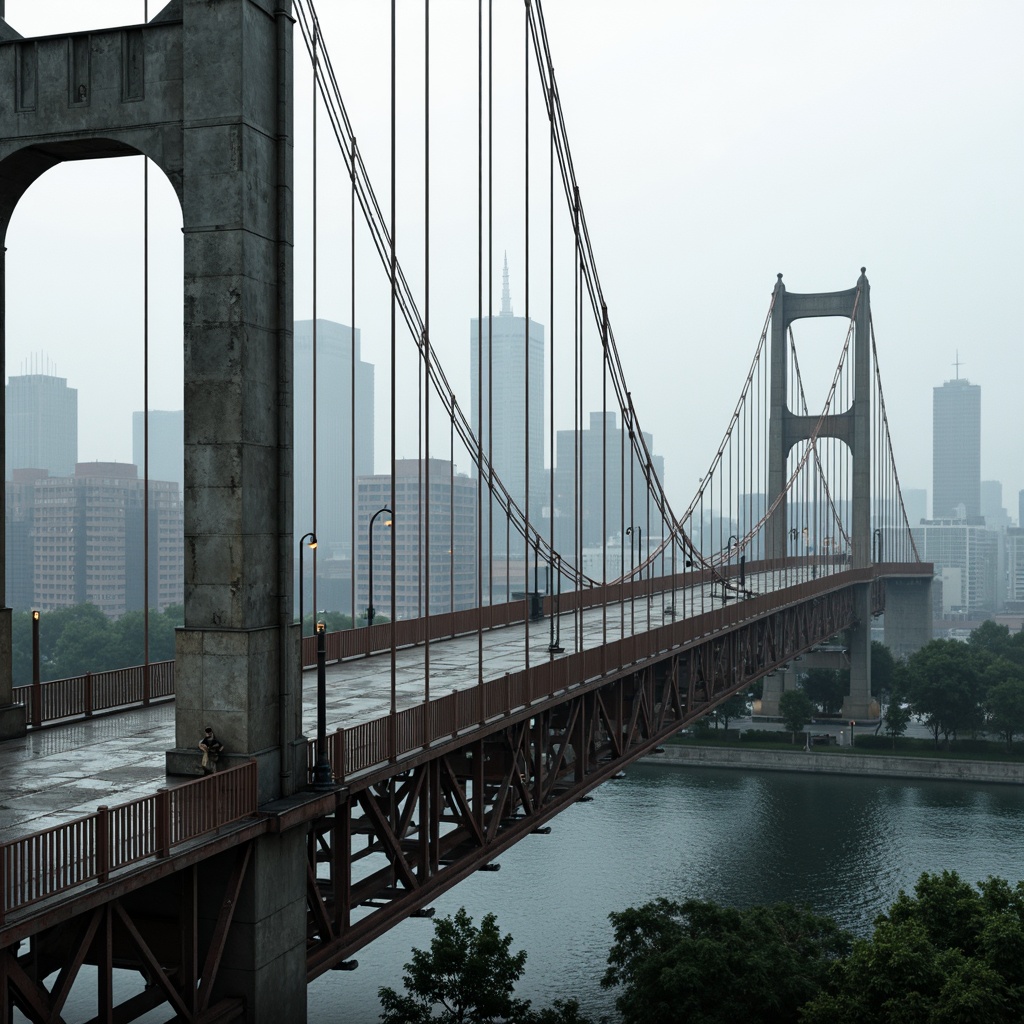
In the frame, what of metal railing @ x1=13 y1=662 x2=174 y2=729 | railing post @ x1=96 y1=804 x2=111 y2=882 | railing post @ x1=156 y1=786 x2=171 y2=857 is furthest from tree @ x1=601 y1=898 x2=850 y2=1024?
railing post @ x1=96 y1=804 x2=111 y2=882

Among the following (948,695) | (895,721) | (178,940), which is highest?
(178,940)

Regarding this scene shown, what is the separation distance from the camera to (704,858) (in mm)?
56906

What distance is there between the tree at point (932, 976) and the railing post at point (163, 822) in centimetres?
1754

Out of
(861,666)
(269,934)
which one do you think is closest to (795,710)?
(861,666)

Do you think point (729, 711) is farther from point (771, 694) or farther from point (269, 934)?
point (269, 934)

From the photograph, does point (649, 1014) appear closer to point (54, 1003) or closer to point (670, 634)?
point (670, 634)

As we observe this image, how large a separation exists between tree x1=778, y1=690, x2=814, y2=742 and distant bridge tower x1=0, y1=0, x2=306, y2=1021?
222ft

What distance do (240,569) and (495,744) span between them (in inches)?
410

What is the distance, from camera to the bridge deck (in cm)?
1559

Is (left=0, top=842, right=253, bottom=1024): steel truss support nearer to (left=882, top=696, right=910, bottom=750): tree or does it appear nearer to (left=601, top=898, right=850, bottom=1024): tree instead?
(left=601, top=898, right=850, bottom=1024): tree

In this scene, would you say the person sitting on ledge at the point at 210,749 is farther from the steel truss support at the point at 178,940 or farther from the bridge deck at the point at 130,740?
the steel truss support at the point at 178,940

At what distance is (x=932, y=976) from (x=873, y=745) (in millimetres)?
54325

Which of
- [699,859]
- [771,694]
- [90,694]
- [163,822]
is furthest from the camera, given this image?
[771,694]

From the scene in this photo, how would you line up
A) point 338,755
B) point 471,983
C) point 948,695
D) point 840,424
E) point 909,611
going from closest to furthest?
1. point 338,755
2. point 471,983
3. point 948,695
4. point 840,424
5. point 909,611
